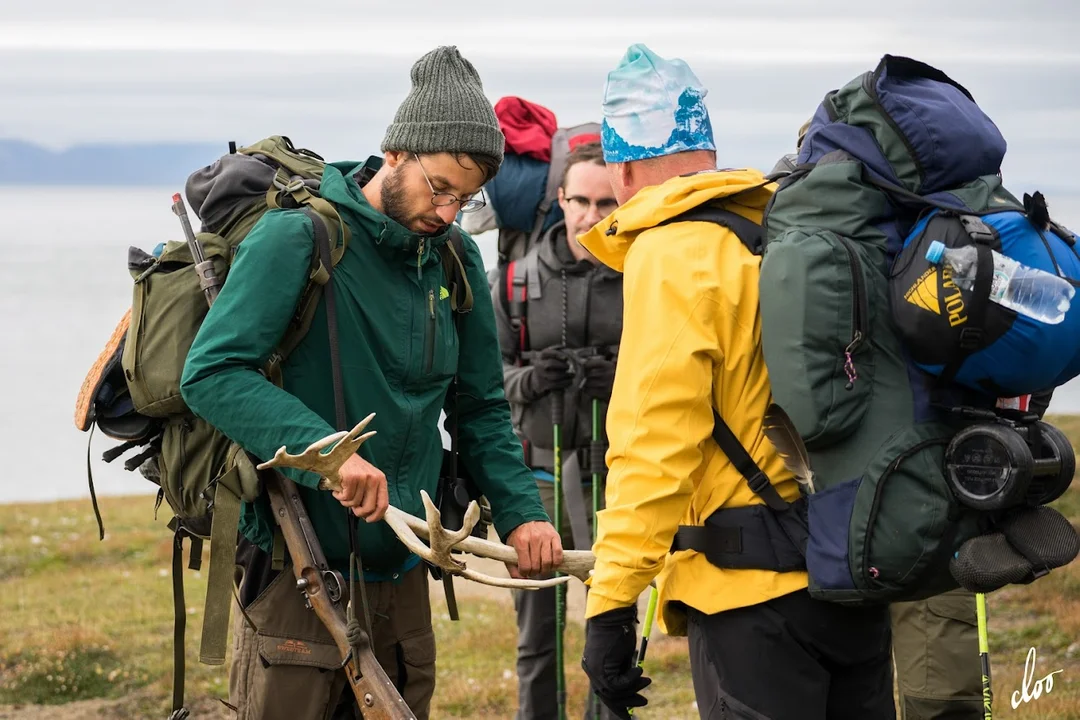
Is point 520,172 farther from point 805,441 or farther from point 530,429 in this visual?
point 805,441

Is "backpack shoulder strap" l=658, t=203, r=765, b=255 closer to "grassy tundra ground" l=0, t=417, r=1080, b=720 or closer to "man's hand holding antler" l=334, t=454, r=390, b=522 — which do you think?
"man's hand holding antler" l=334, t=454, r=390, b=522

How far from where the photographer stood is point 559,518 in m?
7.19

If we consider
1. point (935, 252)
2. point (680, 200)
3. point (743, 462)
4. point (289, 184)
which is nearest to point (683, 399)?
point (743, 462)

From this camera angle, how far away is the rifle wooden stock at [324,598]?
4.09 m

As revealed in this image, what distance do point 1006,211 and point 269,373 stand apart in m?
2.22

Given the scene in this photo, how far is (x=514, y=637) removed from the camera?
32.7 feet

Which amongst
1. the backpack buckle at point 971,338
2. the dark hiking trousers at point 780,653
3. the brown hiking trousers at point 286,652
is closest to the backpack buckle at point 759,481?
the dark hiking trousers at point 780,653

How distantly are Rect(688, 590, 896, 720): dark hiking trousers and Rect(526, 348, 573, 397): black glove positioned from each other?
3.14 meters

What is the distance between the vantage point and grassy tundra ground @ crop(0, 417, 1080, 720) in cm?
824

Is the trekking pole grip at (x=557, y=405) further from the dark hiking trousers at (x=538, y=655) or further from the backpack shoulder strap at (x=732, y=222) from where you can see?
the backpack shoulder strap at (x=732, y=222)

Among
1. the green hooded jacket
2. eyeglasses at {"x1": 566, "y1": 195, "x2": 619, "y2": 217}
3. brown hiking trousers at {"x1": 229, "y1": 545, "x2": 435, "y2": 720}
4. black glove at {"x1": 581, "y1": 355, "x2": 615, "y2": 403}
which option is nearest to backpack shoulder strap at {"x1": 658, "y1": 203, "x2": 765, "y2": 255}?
the green hooded jacket

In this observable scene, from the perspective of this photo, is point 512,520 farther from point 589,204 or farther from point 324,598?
point 589,204

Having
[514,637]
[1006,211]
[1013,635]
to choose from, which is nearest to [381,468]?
[1006,211]

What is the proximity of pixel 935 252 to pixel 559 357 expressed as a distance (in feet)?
12.4
